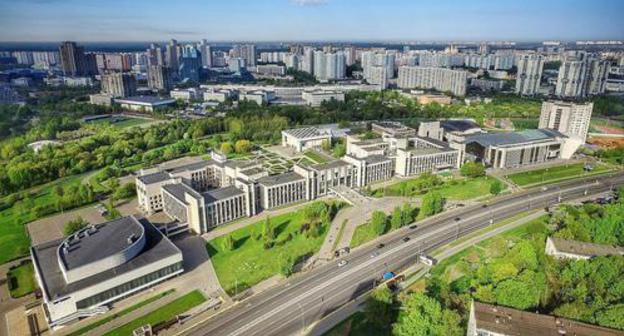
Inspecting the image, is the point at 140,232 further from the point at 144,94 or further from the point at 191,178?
the point at 144,94

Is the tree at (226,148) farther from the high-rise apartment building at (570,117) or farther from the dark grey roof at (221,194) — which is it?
the high-rise apartment building at (570,117)

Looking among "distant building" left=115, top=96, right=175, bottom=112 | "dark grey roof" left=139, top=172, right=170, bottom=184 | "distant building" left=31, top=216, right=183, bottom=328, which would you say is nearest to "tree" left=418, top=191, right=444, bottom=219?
"distant building" left=31, top=216, right=183, bottom=328

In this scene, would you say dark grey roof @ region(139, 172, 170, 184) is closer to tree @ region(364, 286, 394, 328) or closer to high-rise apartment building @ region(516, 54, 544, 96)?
tree @ region(364, 286, 394, 328)

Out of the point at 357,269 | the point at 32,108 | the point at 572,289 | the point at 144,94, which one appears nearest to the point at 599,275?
the point at 572,289

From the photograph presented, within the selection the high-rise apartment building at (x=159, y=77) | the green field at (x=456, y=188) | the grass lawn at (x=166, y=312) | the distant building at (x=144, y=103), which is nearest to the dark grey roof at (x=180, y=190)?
the grass lawn at (x=166, y=312)

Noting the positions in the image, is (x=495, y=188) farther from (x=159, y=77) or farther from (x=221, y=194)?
(x=159, y=77)
